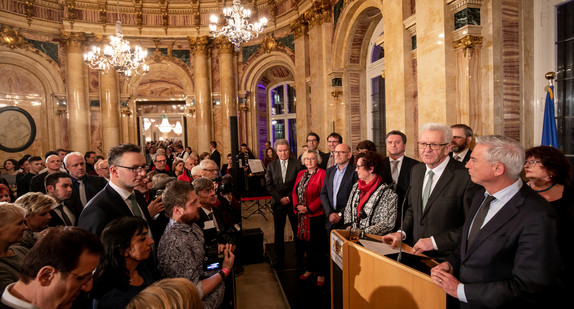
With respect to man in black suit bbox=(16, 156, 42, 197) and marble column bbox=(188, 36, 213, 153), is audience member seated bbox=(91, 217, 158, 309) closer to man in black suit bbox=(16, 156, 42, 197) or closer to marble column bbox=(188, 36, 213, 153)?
man in black suit bbox=(16, 156, 42, 197)

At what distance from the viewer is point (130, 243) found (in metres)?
1.68

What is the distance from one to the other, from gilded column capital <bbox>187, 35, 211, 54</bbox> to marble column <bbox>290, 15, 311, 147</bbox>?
367 centimetres

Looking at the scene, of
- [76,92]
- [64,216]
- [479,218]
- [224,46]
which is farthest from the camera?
[224,46]

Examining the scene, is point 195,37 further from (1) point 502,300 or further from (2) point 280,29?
(1) point 502,300

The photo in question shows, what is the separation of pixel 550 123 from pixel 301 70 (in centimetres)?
667

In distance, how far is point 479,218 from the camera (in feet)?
5.89

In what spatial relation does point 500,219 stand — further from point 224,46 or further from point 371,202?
point 224,46

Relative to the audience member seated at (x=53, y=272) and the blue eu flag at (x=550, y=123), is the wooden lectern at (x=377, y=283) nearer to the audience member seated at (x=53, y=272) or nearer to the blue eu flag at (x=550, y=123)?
the audience member seated at (x=53, y=272)

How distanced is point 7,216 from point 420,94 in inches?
185

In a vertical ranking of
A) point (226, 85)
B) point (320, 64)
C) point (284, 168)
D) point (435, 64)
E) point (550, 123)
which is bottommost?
point (284, 168)

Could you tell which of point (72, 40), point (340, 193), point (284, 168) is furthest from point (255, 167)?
point (72, 40)

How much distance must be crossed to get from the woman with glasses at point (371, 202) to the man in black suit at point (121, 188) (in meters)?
1.86

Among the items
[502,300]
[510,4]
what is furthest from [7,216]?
[510,4]

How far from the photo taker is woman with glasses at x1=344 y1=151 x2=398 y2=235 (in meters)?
2.79
